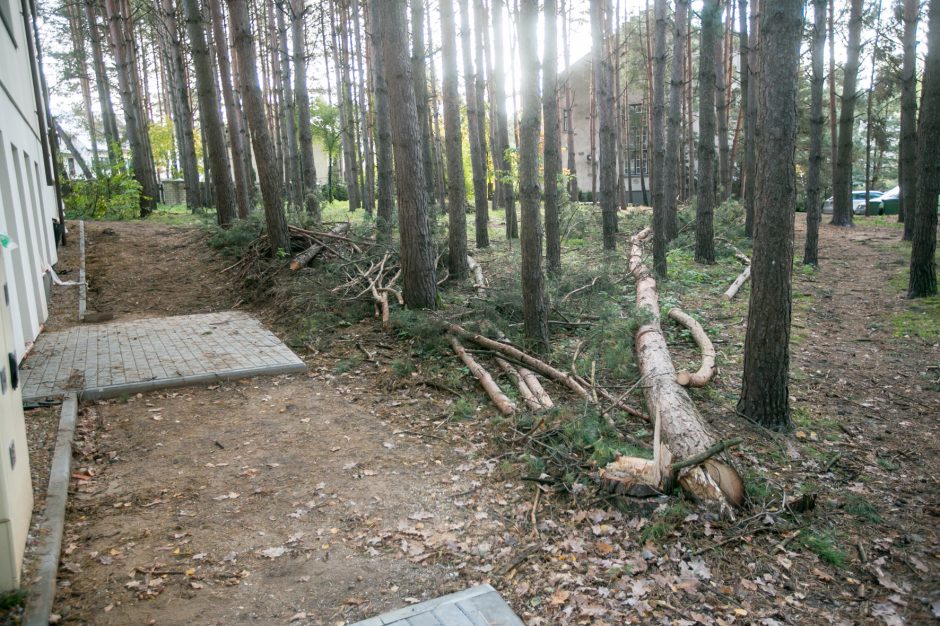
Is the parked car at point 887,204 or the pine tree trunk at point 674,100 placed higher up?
the pine tree trunk at point 674,100

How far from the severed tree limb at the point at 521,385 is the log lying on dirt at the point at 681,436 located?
1.14m

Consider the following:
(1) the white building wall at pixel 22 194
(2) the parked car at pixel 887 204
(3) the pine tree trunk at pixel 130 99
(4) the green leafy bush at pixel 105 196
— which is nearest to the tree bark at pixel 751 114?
(2) the parked car at pixel 887 204

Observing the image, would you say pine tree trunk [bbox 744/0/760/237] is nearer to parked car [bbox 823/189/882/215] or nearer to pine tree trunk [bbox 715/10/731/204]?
pine tree trunk [bbox 715/10/731/204]

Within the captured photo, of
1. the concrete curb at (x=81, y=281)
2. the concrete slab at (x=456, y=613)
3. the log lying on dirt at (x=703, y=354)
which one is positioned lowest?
the concrete slab at (x=456, y=613)

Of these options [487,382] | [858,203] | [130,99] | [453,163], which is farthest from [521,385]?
[858,203]

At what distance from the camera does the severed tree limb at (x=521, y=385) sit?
6.51 metres

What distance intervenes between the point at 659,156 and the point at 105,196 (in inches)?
689

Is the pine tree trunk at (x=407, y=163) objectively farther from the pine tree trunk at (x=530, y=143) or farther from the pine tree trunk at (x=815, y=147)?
the pine tree trunk at (x=815, y=147)

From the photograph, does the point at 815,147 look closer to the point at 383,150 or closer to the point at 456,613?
the point at 383,150

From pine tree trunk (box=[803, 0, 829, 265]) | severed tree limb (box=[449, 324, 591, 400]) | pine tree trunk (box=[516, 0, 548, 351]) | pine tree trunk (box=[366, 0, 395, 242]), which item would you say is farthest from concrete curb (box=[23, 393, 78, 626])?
pine tree trunk (box=[803, 0, 829, 265])

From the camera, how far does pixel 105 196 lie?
21406 millimetres

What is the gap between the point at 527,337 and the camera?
26.9 ft

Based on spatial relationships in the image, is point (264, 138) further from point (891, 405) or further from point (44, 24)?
point (44, 24)

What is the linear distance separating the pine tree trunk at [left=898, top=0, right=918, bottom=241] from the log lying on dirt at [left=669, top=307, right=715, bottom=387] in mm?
11735
